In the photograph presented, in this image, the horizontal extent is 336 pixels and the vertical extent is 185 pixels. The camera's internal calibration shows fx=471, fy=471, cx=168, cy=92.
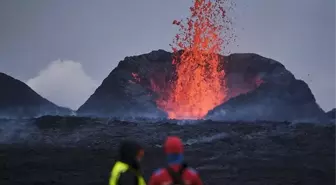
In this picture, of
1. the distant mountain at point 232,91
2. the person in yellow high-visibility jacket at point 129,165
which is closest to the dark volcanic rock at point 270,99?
the distant mountain at point 232,91

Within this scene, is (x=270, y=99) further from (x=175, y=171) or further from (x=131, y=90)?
(x=175, y=171)

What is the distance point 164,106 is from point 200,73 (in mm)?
17424

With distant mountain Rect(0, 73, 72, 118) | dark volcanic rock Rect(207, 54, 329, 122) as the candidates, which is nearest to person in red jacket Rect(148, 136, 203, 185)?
dark volcanic rock Rect(207, 54, 329, 122)

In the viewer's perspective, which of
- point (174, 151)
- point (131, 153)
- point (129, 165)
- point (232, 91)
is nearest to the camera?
point (174, 151)

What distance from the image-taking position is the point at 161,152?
37.1 metres

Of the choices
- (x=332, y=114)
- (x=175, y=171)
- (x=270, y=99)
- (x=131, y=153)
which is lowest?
(x=175, y=171)

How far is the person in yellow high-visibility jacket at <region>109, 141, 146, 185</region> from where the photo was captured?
7258 mm

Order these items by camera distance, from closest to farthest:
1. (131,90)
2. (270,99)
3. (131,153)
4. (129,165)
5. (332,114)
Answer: (131,153)
(129,165)
(270,99)
(131,90)
(332,114)

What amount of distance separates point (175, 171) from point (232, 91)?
351 feet

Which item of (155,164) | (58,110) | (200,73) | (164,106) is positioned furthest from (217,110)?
(155,164)

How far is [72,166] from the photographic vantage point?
29.1 meters

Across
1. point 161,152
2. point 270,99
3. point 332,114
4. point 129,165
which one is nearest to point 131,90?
point 270,99

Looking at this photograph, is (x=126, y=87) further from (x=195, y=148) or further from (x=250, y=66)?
(x=195, y=148)

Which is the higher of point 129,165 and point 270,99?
point 270,99
